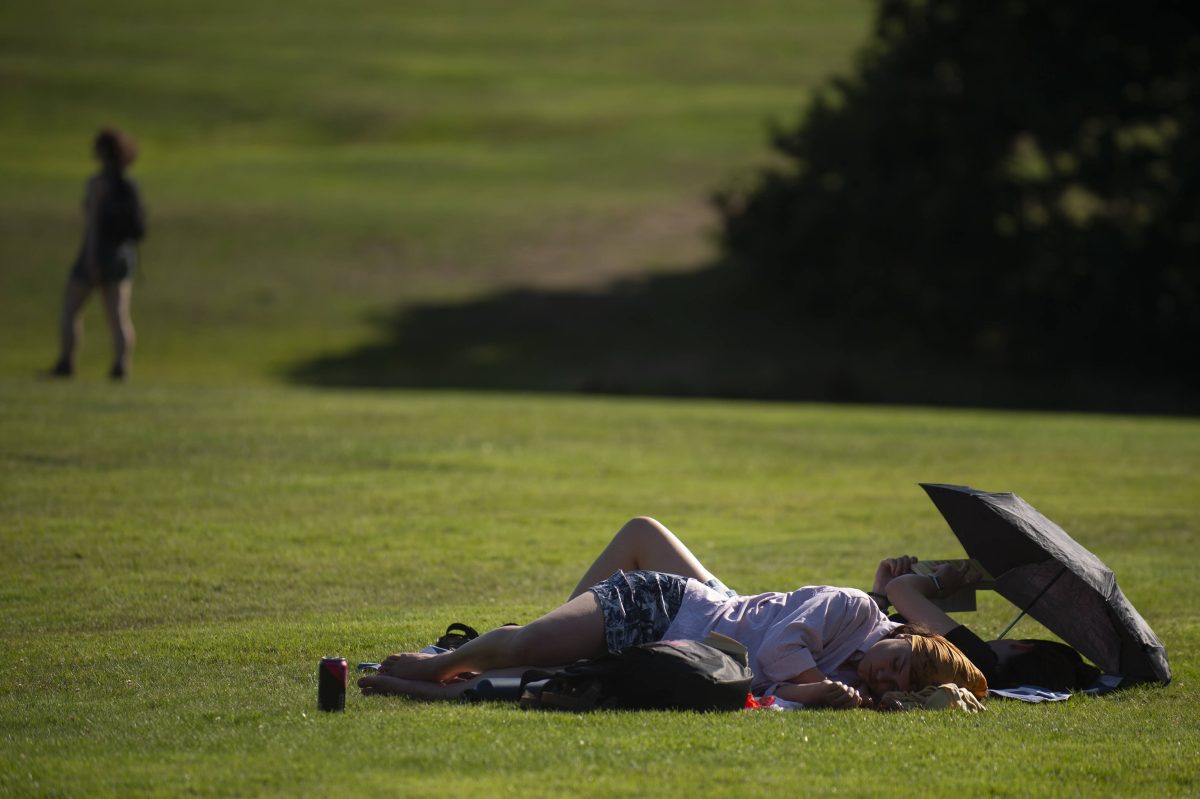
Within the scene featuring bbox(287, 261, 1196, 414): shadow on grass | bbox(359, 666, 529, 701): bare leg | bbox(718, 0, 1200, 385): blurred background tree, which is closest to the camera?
bbox(359, 666, 529, 701): bare leg

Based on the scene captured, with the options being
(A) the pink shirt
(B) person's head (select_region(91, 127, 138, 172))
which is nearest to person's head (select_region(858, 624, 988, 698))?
(A) the pink shirt

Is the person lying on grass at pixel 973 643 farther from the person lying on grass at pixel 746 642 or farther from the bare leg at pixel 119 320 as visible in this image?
the bare leg at pixel 119 320

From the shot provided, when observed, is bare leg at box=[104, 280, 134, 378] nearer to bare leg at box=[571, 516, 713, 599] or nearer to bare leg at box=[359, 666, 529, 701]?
bare leg at box=[571, 516, 713, 599]

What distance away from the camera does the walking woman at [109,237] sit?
2020 centimetres

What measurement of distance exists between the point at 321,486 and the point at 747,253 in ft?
74.6

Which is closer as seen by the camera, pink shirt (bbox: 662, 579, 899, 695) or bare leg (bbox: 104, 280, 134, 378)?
pink shirt (bbox: 662, 579, 899, 695)

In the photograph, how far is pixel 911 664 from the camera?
7.62 meters

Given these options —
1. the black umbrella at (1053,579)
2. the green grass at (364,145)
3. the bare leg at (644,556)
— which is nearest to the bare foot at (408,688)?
the bare leg at (644,556)

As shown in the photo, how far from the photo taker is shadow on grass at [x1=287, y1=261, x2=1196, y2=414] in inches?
1214

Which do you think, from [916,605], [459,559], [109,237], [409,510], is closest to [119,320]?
[109,237]

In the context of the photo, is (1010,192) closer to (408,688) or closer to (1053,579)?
(1053,579)

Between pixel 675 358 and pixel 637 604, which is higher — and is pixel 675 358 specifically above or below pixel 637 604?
above

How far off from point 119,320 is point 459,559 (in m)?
10.9

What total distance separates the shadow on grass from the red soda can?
22.9m
